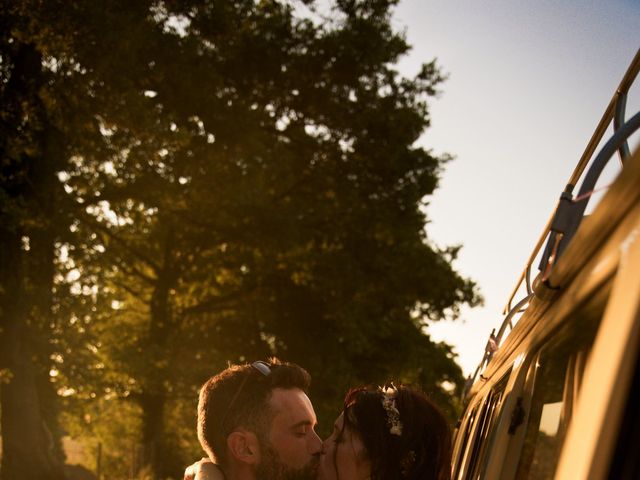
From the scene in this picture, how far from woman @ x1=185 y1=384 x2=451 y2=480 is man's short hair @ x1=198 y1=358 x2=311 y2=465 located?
649mm

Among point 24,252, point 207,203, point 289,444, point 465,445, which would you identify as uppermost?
point 207,203

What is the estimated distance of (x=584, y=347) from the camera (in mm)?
2078

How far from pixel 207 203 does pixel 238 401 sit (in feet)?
60.9

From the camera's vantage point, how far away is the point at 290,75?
2475 cm

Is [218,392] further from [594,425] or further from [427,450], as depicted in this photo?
[594,425]

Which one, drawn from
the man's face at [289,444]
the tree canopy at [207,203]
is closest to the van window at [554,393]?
the man's face at [289,444]

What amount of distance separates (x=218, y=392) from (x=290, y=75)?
67.0 ft

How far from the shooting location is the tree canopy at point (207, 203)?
18.2m

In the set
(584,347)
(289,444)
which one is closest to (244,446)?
(289,444)

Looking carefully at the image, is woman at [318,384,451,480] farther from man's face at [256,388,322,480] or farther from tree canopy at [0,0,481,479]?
tree canopy at [0,0,481,479]

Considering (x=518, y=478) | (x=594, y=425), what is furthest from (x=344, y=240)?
(x=594, y=425)

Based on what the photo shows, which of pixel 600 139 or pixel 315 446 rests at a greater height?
pixel 600 139

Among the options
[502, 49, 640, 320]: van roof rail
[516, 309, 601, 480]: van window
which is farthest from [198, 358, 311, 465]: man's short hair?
[516, 309, 601, 480]: van window

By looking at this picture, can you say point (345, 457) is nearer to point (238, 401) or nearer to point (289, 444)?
point (289, 444)
